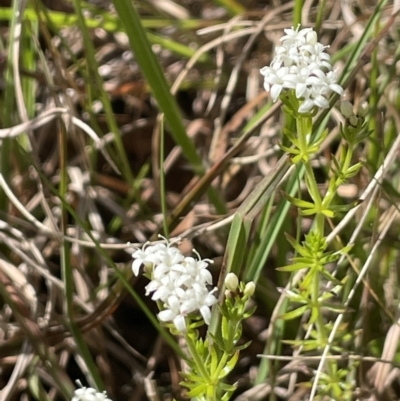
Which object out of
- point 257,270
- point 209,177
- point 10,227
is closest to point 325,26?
point 209,177

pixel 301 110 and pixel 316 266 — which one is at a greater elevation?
pixel 301 110

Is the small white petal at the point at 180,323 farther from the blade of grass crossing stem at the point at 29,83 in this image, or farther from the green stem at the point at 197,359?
the blade of grass crossing stem at the point at 29,83

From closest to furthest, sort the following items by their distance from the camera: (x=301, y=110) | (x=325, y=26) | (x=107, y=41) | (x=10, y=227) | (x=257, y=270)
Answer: (x=301, y=110), (x=257, y=270), (x=10, y=227), (x=325, y=26), (x=107, y=41)

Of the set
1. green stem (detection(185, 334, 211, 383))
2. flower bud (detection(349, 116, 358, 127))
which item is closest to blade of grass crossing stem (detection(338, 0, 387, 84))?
flower bud (detection(349, 116, 358, 127))

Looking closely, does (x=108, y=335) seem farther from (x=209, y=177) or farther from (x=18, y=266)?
(x=209, y=177)

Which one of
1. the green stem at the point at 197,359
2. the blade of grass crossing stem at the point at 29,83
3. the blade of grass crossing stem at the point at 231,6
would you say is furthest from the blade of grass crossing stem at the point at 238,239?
the blade of grass crossing stem at the point at 231,6

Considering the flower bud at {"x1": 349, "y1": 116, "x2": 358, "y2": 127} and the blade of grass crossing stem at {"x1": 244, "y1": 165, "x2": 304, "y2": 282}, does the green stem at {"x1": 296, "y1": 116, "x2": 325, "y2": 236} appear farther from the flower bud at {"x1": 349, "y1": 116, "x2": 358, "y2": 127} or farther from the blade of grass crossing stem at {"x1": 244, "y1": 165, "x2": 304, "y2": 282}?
the blade of grass crossing stem at {"x1": 244, "y1": 165, "x2": 304, "y2": 282}

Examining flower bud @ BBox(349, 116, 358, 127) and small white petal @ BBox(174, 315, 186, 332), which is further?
flower bud @ BBox(349, 116, 358, 127)
